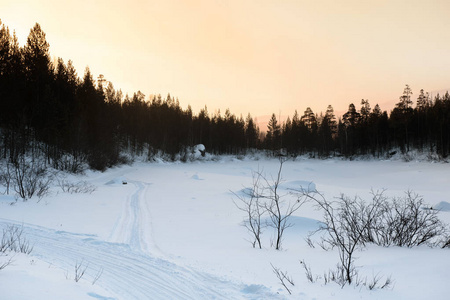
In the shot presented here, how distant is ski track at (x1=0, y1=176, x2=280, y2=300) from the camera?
394cm

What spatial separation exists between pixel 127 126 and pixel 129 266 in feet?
182

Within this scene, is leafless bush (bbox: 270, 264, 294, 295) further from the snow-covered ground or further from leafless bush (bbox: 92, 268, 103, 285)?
leafless bush (bbox: 92, 268, 103, 285)

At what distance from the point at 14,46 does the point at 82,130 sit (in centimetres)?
1117

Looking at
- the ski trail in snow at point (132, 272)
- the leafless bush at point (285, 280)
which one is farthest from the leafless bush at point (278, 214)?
the ski trail in snow at point (132, 272)

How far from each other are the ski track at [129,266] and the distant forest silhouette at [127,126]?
1939 cm

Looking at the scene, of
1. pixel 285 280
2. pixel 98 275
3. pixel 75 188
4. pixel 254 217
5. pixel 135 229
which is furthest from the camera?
pixel 75 188

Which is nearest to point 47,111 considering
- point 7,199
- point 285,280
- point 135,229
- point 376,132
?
point 7,199

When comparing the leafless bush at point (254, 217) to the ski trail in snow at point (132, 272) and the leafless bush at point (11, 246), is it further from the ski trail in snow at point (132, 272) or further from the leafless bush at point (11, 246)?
the leafless bush at point (11, 246)

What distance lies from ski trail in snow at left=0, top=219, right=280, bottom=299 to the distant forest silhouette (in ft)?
66.1

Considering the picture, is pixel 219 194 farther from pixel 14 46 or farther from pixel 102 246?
pixel 14 46

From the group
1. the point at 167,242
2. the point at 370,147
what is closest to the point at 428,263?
the point at 167,242

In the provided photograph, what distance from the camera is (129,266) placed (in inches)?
198

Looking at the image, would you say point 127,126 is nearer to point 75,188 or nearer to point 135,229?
point 75,188

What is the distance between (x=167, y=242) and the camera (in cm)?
694
